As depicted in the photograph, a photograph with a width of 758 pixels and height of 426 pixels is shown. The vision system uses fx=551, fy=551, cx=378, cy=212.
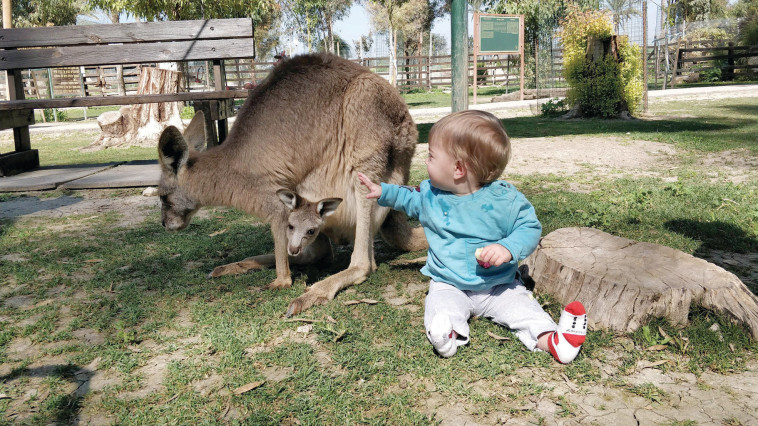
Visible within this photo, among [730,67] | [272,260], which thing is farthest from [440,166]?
[730,67]

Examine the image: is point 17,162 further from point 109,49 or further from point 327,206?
point 327,206

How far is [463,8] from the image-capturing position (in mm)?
4172

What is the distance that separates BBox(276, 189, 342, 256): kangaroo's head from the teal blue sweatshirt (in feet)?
2.21

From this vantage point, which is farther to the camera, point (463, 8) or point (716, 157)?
point (716, 157)

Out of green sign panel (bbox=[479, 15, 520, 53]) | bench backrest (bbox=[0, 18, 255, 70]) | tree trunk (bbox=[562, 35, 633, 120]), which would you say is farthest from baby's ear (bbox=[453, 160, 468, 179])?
green sign panel (bbox=[479, 15, 520, 53])

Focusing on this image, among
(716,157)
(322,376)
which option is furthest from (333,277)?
(716,157)

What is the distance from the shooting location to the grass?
1.98 m

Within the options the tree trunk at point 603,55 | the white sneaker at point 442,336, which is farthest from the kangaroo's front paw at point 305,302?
the tree trunk at point 603,55

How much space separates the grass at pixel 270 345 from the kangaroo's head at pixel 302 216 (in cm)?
28

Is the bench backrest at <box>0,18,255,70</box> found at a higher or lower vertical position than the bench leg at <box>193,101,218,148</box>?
higher

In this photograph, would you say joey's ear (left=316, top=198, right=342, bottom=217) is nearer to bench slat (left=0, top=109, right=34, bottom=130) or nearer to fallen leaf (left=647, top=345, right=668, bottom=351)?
fallen leaf (left=647, top=345, right=668, bottom=351)

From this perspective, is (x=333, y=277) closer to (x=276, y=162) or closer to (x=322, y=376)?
(x=276, y=162)

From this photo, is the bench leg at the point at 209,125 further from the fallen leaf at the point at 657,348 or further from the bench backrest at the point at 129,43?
the fallen leaf at the point at 657,348

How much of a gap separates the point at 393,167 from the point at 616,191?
101 inches
